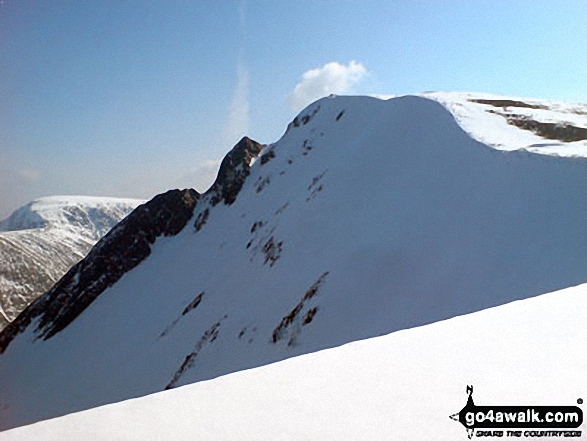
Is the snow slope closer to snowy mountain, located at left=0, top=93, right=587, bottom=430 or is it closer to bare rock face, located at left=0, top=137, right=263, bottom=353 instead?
snowy mountain, located at left=0, top=93, right=587, bottom=430

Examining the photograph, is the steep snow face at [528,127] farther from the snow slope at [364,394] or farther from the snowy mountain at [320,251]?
the snow slope at [364,394]

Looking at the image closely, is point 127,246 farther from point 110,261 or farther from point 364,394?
point 364,394

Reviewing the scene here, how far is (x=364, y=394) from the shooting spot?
3.96 meters

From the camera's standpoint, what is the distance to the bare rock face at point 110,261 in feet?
224

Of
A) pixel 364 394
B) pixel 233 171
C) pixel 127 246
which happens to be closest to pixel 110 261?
pixel 127 246

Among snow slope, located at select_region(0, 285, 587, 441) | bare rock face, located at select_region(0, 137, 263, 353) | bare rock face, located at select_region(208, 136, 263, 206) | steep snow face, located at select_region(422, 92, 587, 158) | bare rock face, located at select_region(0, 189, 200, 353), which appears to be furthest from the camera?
bare rock face, located at select_region(208, 136, 263, 206)

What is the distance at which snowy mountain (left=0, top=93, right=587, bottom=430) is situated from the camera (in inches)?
564

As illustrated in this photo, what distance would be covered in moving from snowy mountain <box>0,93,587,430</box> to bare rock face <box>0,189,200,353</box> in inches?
13.7

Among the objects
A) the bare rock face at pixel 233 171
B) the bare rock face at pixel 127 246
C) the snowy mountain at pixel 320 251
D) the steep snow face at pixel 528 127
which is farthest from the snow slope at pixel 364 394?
the bare rock face at pixel 127 246

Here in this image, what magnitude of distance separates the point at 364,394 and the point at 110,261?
255ft

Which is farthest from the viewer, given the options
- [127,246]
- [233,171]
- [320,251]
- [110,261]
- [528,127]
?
[233,171]

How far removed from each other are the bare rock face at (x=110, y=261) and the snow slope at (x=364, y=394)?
7236 centimetres

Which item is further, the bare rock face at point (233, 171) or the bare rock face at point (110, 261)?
the bare rock face at point (233, 171)

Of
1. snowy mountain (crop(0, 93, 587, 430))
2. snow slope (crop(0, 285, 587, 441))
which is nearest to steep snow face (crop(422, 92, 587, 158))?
snowy mountain (crop(0, 93, 587, 430))
